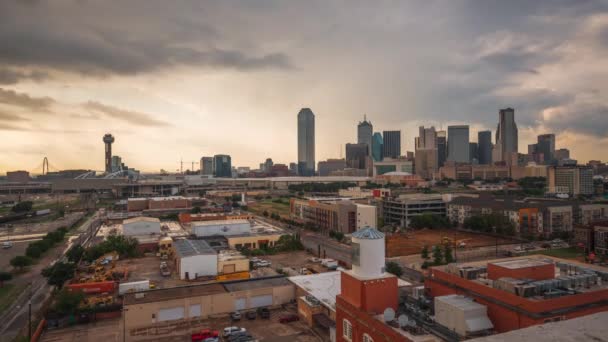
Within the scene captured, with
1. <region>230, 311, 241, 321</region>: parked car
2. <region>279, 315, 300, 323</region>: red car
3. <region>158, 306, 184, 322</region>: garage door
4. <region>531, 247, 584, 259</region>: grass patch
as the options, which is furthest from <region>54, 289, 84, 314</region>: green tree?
<region>531, 247, 584, 259</region>: grass patch

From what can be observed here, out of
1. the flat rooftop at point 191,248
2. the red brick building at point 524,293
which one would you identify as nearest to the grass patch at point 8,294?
the flat rooftop at point 191,248

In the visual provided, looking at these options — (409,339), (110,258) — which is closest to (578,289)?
(409,339)

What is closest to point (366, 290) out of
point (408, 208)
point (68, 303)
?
point (68, 303)

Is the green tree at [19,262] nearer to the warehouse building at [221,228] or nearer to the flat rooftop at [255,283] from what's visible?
the warehouse building at [221,228]

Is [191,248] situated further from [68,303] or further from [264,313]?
[264,313]

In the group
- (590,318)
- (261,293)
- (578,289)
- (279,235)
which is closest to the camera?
(590,318)

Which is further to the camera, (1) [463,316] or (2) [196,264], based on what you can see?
(2) [196,264]

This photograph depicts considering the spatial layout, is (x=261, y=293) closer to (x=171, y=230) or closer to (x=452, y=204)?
(x=171, y=230)
